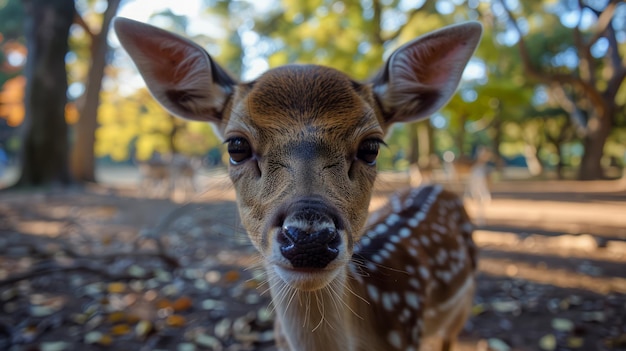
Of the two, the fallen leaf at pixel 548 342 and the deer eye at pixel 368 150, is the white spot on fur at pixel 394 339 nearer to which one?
the deer eye at pixel 368 150

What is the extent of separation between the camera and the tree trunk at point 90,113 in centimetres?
1300

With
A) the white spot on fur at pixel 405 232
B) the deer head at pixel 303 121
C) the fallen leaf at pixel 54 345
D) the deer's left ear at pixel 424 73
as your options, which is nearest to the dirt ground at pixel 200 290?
the fallen leaf at pixel 54 345

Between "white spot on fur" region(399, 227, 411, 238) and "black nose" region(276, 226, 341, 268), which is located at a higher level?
"black nose" region(276, 226, 341, 268)

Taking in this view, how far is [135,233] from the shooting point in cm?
534

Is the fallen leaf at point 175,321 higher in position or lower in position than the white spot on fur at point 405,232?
lower

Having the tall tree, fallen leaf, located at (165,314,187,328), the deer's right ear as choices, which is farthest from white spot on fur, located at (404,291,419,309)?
the tall tree

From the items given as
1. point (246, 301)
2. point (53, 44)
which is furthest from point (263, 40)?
point (246, 301)

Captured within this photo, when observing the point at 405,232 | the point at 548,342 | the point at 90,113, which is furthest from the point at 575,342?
the point at 90,113

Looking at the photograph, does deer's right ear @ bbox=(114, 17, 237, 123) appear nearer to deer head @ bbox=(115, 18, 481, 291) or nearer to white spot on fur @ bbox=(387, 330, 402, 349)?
deer head @ bbox=(115, 18, 481, 291)

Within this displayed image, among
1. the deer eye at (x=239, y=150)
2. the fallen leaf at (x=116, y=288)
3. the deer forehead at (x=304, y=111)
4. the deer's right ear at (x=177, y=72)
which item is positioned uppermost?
the deer's right ear at (x=177, y=72)

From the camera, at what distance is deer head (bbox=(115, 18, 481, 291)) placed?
1.10 meters

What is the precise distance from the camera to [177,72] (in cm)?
170

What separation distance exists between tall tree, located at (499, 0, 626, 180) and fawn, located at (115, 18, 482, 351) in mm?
10124

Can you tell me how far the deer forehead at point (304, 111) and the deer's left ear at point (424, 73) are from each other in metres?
0.21
